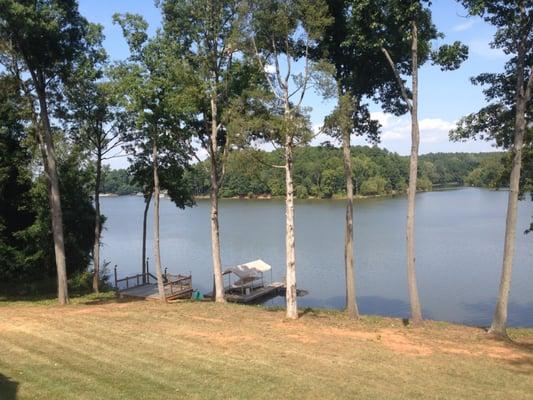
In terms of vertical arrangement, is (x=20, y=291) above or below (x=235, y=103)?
below

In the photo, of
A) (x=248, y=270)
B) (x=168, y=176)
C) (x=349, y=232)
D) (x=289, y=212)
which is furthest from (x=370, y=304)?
(x=289, y=212)

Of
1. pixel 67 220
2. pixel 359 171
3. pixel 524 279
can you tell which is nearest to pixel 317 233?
pixel 524 279

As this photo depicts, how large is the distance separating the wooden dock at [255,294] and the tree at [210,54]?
10200 mm

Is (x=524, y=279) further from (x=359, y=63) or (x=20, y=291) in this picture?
(x=20, y=291)

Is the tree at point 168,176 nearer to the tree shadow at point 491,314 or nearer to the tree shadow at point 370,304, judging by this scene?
the tree shadow at point 370,304

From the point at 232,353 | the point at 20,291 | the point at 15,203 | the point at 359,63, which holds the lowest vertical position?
the point at 20,291

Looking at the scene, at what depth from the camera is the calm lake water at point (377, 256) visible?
1084 inches

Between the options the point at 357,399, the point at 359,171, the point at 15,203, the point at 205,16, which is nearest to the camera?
the point at 357,399

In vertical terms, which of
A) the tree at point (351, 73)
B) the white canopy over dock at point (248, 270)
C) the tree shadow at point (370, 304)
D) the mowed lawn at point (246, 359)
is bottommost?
the tree shadow at point (370, 304)

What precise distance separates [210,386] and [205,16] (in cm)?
1481

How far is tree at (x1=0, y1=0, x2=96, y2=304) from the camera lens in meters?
15.2

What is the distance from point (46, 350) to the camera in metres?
10.1

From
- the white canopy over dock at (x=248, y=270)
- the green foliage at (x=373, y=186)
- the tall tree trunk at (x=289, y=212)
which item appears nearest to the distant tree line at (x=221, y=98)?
the tall tree trunk at (x=289, y=212)

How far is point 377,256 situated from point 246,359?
31410 mm
